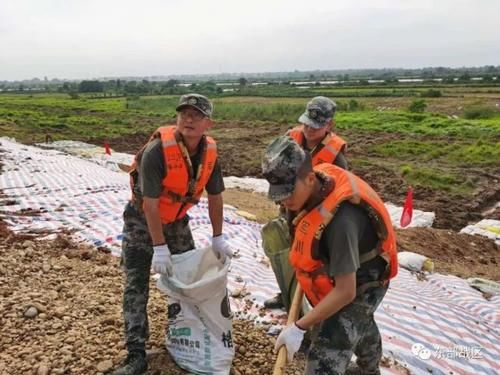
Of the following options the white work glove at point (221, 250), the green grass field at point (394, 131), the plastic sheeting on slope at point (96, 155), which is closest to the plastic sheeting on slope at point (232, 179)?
the plastic sheeting on slope at point (96, 155)

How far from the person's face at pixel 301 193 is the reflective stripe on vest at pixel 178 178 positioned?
2.82ft

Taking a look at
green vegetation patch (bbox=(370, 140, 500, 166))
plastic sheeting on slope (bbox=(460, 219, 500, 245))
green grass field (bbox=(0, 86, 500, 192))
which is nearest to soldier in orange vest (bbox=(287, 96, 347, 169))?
plastic sheeting on slope (bbox=(460, 219, 500, 245))

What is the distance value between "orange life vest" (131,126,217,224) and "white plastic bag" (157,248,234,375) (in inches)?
11.3

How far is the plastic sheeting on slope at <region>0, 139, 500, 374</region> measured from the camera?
328 cm

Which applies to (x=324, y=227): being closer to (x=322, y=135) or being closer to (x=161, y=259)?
(x=161, y=259)

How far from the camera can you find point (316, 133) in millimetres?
3557

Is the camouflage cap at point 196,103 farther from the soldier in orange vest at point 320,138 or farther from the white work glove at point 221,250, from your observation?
the soldier in orange vest at point 320,138

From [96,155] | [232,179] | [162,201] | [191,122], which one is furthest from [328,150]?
[96,155]

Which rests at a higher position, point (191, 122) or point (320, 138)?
point (191, 122)

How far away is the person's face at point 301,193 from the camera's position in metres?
1.91

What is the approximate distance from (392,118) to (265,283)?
25.8 meters

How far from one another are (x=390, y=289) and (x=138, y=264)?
2434mm

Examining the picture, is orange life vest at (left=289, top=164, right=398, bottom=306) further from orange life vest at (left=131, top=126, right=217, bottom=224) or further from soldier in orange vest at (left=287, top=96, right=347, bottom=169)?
soldier in orange vest at (left=287, top=96, right=347, bottom=169)

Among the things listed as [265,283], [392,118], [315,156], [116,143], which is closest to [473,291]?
[265,283]
